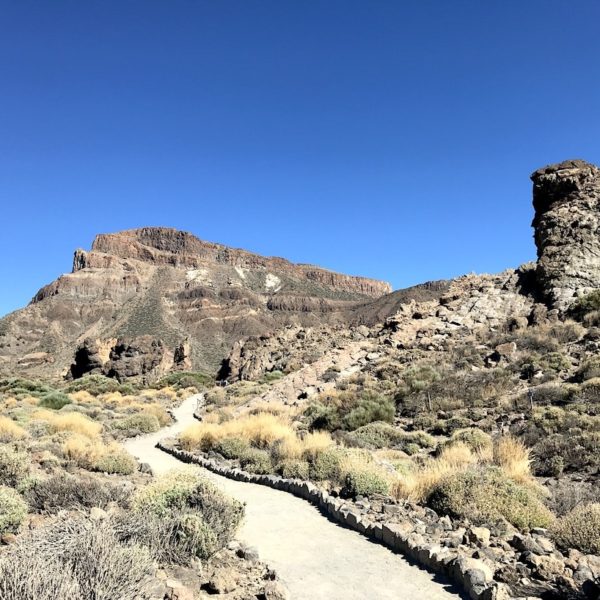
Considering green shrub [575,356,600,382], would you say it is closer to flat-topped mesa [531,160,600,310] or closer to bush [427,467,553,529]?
flat-topped mesa [531,160,600,310]

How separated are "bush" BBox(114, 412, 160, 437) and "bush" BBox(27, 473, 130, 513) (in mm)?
13181

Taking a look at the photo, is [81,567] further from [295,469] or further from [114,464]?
[114,464]

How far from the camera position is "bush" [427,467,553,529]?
722 cm

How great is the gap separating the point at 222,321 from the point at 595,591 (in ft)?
399

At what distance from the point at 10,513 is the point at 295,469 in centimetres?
614

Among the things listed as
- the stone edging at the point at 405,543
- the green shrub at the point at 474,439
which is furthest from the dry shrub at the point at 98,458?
the green shrub at the point at 474,439

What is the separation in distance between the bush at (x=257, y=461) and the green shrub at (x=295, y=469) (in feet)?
1.93

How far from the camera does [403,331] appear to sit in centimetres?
3028

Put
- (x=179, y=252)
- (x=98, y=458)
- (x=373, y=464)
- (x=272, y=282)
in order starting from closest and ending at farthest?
(x=373, y=464)
(x=98, y=458)
(x=272, y=282)
(x=179, y=252)

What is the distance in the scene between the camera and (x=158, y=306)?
122m

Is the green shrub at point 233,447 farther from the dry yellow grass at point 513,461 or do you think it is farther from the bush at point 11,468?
the dry yellow grass at point 513,461

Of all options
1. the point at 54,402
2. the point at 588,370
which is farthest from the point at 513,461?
the point at 54,402

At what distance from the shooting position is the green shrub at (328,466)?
34.9 feet

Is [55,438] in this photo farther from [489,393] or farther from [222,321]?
[222,321]
